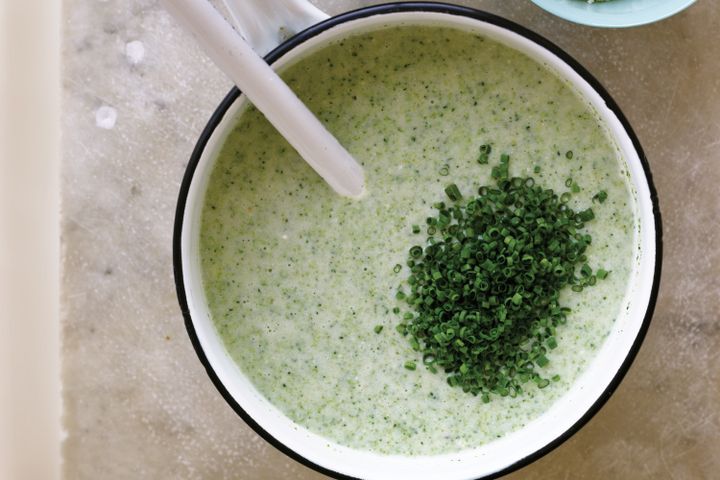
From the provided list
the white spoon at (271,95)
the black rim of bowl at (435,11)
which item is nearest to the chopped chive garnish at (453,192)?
the white spoon at (271,95)

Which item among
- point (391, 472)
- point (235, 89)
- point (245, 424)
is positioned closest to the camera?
point (235, 89)

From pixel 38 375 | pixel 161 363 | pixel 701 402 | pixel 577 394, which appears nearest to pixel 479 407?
pixel 577 394

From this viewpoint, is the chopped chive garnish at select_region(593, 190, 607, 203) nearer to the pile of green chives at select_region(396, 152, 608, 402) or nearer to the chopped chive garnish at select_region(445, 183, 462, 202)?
the pile of green chives at select_region(396, 152, 608, 402)

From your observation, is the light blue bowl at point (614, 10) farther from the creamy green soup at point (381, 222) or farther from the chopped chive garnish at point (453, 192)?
the chopped chive garnish at point (453, 192)

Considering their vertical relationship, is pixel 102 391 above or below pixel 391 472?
above

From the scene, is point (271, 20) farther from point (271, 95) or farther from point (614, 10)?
point (614, 10)

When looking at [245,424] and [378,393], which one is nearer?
[378,393]

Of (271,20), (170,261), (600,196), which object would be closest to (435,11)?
(271,20)

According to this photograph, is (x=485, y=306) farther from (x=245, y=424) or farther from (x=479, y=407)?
(x=245, y=424)
